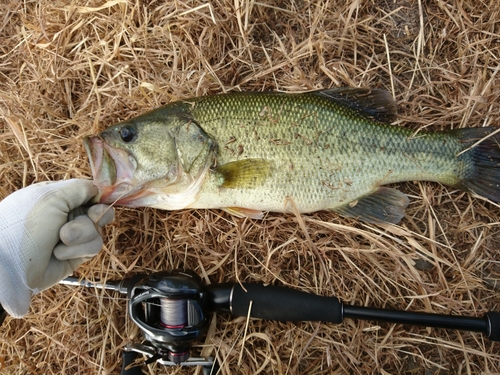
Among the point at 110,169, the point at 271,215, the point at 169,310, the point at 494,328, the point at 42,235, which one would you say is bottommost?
the point at 494,328

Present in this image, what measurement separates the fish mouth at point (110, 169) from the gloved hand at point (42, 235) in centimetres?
10

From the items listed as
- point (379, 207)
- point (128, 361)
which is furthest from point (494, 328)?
point (128, 361)

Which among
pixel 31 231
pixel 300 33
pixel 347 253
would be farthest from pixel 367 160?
pixel 31 231

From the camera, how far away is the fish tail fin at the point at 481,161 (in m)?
2.22

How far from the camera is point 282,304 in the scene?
208cm

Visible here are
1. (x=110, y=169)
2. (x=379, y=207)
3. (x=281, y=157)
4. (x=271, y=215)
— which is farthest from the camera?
(x=271, y=215)

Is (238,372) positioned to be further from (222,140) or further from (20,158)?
(20,158)

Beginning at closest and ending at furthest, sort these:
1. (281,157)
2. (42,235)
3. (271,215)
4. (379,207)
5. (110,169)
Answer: (42,235), (110,169), (281,157), (379,207), (271,215)

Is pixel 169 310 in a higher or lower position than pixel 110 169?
lower

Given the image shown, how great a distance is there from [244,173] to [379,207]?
2.97ft

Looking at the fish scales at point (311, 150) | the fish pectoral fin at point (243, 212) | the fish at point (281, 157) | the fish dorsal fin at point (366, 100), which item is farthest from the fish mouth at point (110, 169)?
the fish dorsal fin at point (366, 100)

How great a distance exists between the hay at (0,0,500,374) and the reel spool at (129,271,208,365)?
0.36 metres

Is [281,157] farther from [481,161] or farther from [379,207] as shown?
[481,161]

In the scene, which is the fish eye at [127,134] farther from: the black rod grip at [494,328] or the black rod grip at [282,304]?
the black rod grip at [494,328]
